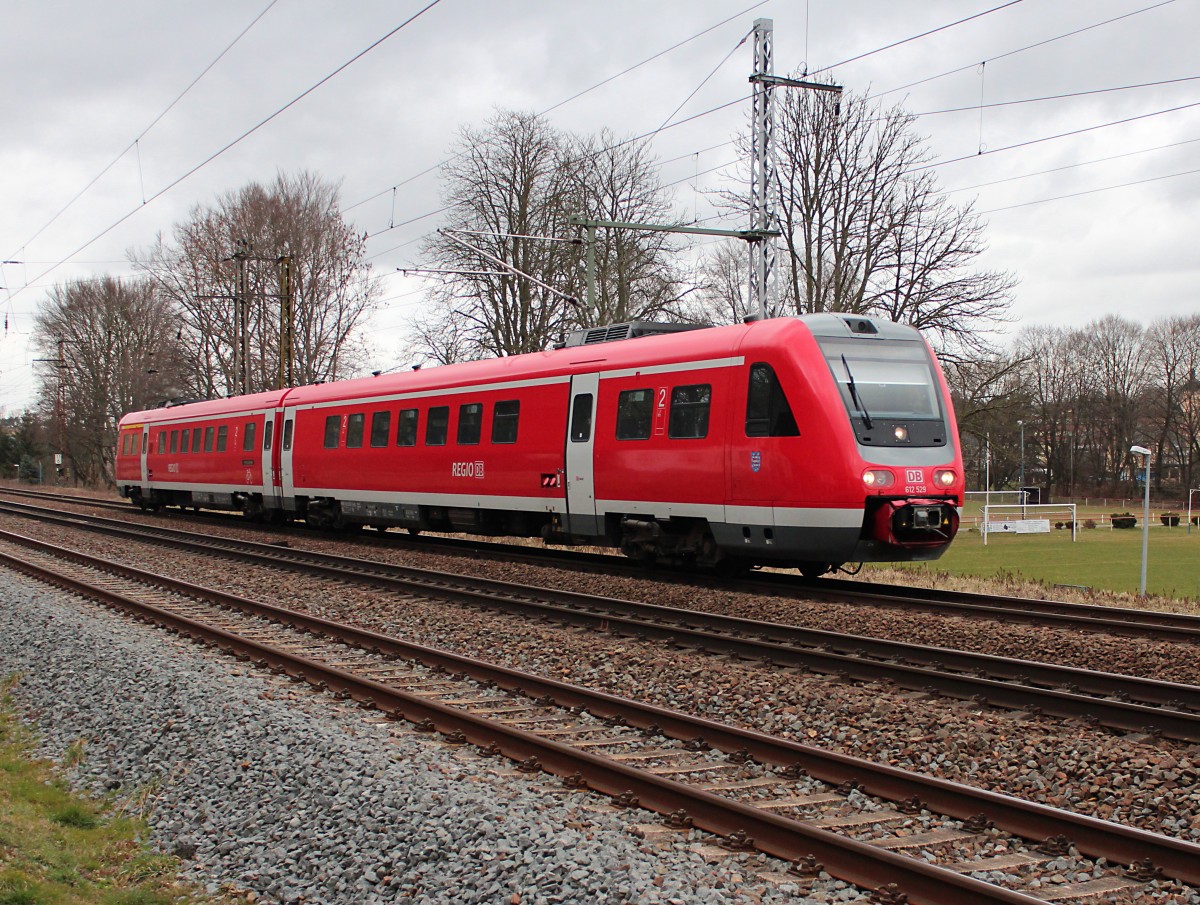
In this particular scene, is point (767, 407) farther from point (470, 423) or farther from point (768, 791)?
point (768, 791)

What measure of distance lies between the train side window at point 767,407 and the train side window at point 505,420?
15.4ft

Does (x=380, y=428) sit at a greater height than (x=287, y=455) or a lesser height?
greater

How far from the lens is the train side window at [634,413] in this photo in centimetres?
1343

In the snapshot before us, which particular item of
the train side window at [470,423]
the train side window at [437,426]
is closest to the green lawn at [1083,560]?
the train side window at [470,423]

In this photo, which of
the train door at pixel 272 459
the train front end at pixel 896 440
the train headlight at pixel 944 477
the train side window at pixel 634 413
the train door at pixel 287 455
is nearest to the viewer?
the train front end at pixel 896 440

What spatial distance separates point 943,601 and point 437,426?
29.2 feet

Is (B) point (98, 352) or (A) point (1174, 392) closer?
(B) point (98, 352)

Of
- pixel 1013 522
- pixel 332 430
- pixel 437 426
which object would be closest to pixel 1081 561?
pixel 1013 522

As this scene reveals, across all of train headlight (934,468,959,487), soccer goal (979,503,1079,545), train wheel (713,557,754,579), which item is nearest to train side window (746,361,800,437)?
train headlight (934,468,959,487)

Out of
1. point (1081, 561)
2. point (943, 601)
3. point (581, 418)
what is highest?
point (581, 418)

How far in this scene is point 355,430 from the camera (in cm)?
2039

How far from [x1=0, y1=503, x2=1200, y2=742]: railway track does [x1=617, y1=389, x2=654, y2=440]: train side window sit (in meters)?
2.36

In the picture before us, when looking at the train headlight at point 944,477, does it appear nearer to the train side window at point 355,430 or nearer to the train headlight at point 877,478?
the train headlight at point 877,478

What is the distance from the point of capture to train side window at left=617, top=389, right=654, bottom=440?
1343 cm
